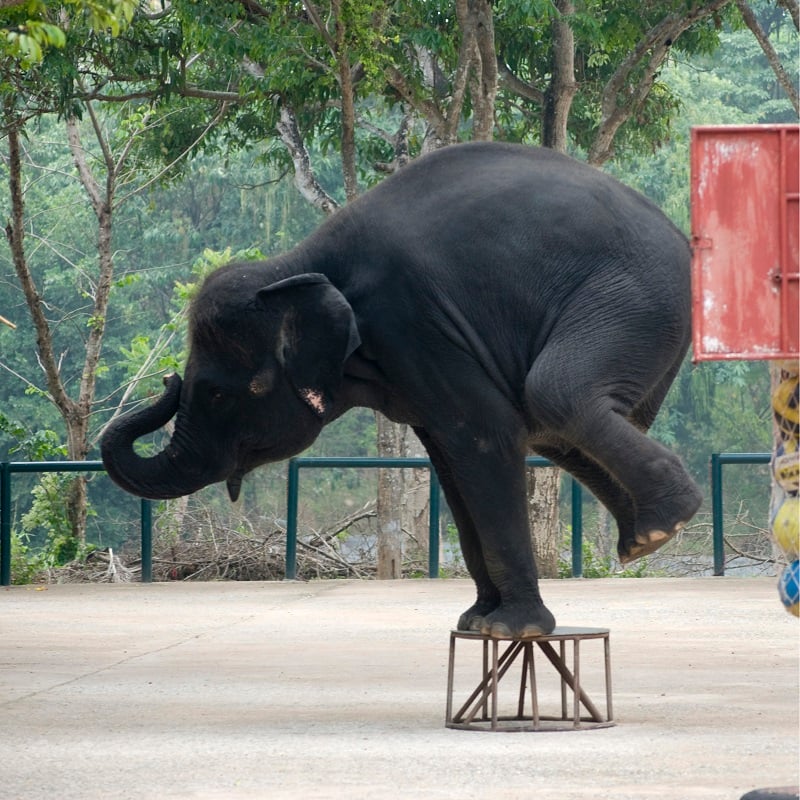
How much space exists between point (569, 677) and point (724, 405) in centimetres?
3162

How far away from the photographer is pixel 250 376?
295 inches

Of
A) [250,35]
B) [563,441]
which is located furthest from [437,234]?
[250,35]

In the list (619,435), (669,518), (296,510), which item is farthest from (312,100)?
(669,518)

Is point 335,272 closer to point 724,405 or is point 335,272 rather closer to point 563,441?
point 563,441

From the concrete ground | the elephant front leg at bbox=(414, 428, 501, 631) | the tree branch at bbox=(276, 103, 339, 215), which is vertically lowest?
the concrete ground

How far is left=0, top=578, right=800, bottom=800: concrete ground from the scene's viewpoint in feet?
18.2

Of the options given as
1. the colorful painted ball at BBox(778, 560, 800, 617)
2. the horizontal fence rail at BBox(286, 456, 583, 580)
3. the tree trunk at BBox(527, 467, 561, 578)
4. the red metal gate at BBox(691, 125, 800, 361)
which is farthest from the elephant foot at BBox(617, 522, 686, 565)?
the tree trunk at BBox(527, 467, 561, 578)

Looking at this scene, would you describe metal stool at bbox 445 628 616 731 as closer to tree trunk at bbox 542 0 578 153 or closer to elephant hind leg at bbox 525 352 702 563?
elephant hind leg at bbox 525 352 702 563

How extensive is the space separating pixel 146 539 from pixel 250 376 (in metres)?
7.20

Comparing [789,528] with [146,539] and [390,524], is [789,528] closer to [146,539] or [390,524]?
[146,539]

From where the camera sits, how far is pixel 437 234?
704 cm

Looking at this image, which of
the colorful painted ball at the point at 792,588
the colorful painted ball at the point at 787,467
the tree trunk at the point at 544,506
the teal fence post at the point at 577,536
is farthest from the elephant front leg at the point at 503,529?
the tree trunk at the point at 544,506

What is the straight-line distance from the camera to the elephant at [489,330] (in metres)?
6.74

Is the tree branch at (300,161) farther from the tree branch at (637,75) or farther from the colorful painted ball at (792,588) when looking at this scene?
the colorful painted ball at (792,588)
